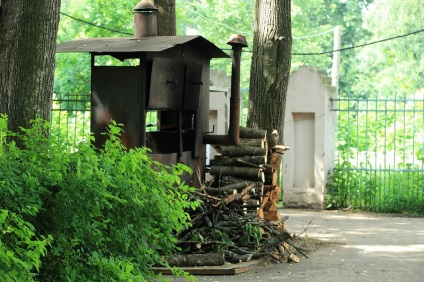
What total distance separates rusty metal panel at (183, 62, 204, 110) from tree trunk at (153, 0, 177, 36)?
9.68 feet

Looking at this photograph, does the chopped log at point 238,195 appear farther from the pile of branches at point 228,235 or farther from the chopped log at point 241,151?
the chopped log at point 241,151

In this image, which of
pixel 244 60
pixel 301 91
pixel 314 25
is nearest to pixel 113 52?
pixel 301 91

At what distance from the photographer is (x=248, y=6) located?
50.4 metres

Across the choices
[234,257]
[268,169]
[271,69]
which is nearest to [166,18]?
[271,69]

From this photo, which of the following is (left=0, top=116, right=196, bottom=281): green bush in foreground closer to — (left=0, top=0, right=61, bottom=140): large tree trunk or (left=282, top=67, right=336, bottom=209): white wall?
(left=0, top=0, right=61, bottom=140): large tree trunk

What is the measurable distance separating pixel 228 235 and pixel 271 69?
11.9 feet

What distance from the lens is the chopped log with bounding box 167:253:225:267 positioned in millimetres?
11430

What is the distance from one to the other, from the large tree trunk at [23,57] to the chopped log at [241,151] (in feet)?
14.9

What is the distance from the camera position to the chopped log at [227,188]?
12711mm

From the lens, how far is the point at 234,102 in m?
13.3

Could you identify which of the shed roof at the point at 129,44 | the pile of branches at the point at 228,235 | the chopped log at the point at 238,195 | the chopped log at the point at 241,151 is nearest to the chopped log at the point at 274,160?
the chopped log at the point at 241,151

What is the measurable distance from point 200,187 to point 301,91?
744 cm

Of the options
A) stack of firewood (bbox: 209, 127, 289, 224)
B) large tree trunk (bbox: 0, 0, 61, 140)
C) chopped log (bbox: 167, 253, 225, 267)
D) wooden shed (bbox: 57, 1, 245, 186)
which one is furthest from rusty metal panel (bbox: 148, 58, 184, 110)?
large tree trunk (bbox: 0, 0, 61, 140)

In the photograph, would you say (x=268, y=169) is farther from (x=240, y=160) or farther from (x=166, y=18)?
(x=166, y=18)
